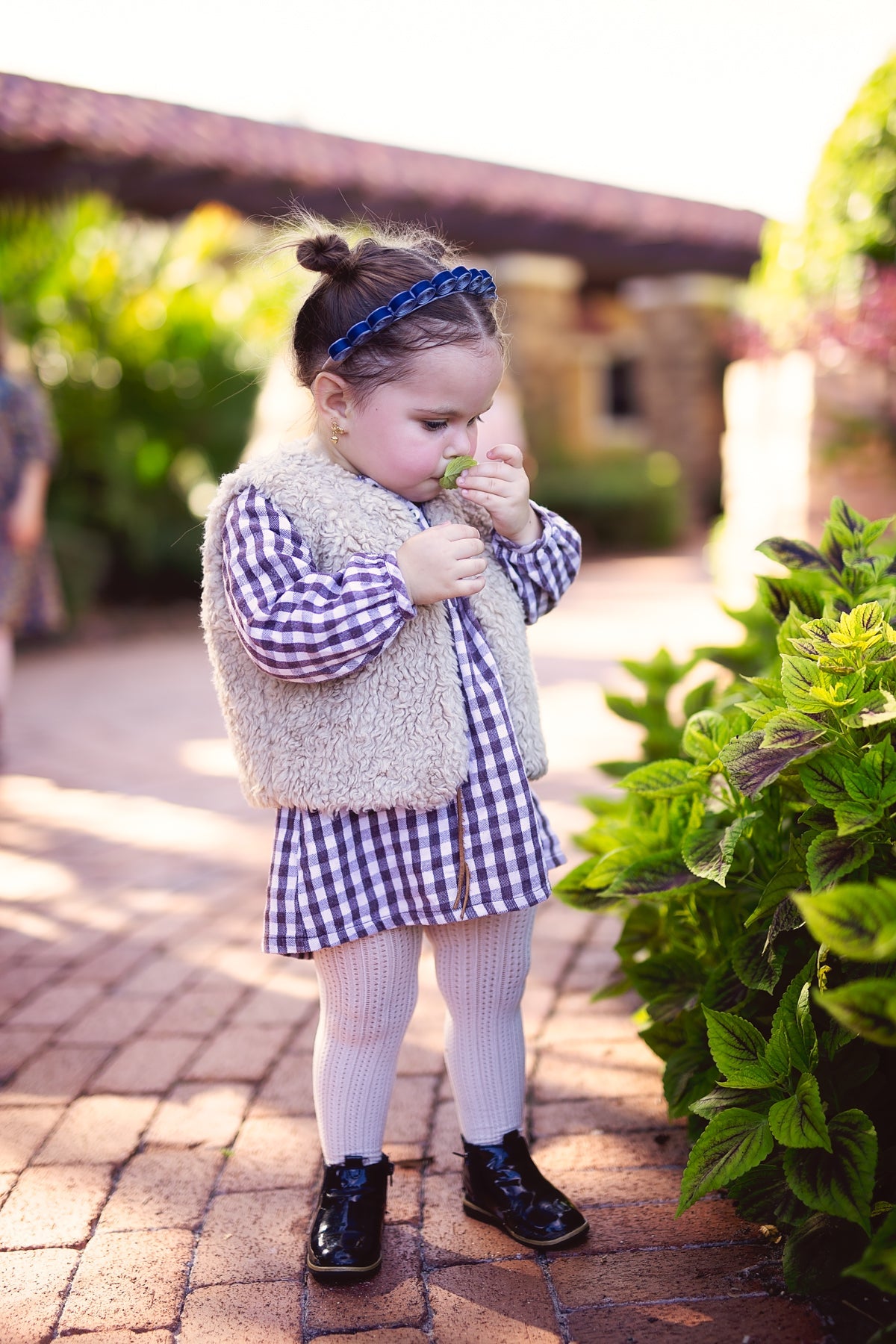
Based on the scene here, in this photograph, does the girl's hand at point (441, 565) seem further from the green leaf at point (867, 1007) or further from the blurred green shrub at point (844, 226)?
the blurred green shrub at point (844, 226)

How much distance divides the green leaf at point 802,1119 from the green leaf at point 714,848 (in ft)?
0.90

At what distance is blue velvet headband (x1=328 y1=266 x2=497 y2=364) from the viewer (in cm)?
177

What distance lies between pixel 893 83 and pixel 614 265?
41.6 feet

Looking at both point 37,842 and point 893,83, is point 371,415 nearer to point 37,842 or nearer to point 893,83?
point 37,842

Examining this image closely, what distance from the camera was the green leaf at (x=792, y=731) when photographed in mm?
1577

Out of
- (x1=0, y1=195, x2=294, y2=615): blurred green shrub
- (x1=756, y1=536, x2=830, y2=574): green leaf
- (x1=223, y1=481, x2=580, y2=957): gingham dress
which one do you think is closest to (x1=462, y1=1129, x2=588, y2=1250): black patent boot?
(x1=223, y1=481, x2=580, y2=957): gingham dress

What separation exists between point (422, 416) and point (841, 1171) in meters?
1.16

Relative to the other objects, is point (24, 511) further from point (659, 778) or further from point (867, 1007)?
point (867, 1007)

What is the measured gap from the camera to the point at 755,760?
1.63 meters

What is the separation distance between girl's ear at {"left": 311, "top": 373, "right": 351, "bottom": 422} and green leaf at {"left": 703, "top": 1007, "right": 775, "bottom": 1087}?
3.36 ft

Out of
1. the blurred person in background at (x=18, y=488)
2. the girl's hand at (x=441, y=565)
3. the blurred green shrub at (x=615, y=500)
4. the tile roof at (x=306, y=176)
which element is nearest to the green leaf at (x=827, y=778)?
the girl's hand at (x=441, y=565)

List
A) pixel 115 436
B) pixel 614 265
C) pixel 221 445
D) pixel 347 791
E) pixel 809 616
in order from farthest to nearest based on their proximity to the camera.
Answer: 1. pixel 614 265
2. pixel 221 445
3. pixel 115 436
4. pixel 809 616
5. pixel 347 791

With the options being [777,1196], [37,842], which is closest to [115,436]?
[37,842]

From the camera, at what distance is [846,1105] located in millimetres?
1652
